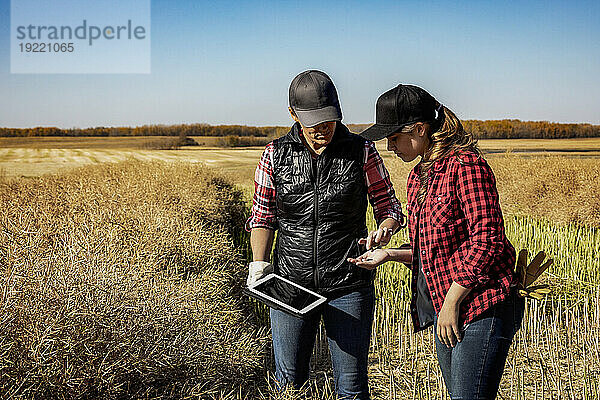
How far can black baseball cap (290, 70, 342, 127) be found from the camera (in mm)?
2240

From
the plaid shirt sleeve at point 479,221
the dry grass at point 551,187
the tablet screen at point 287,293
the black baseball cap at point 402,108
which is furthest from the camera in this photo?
the dry grass at point 551,187

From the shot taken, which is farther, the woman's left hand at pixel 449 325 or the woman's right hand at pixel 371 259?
the woman's right hand at pixel 371 259

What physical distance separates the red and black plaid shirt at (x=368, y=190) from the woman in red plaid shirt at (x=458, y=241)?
0.40 meters

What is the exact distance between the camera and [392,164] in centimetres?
1945

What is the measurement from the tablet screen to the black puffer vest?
5 cm

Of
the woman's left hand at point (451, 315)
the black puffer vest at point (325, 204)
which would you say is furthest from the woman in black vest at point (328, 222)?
the woman's left hand at point (451, 315)

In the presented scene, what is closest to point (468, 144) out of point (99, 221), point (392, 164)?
point (99, 221)

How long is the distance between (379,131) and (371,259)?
0.54 m

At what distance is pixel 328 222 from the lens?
7.78ft

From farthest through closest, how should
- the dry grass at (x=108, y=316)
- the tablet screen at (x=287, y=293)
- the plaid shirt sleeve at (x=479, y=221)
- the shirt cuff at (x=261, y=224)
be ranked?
the shirt cuff at (x=261, y=224) < the tablet screen at (x=287, y=293) < the dry grass at (x=108, y=316) < the plaid shirt sleeve at (x=479, y=221)

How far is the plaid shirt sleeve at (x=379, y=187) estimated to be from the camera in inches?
95.4

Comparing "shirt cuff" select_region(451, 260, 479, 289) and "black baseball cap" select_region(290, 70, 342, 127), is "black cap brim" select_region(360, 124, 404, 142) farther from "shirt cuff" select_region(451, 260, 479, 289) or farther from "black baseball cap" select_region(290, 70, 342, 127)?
"shirt cuff" select_region(451, 260, 479, 289)

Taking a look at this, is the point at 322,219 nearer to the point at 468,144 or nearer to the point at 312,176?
the point at 312,176

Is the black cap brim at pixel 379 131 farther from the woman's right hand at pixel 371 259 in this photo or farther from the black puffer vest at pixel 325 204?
the woman's right hand at pixel 371 259
